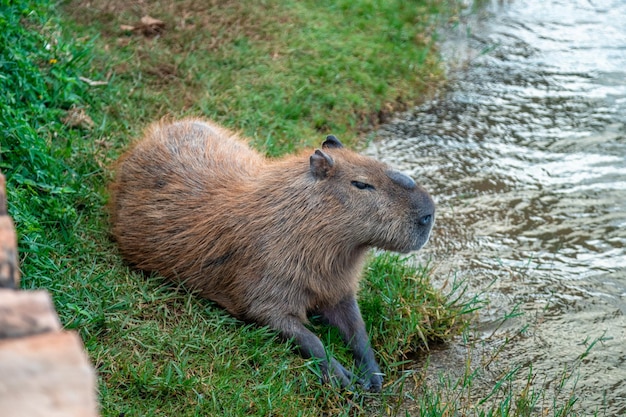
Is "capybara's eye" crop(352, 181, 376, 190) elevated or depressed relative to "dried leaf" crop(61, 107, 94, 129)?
elevated

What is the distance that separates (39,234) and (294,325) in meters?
1.41

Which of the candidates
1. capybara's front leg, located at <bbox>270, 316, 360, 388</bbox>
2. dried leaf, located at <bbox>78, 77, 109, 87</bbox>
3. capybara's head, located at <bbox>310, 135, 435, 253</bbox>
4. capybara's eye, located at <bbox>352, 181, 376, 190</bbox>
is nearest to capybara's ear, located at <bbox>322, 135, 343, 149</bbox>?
capybara's head, located at <bbox>310, 135, 435, 253</bbox>

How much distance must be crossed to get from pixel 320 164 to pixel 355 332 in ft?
2.99

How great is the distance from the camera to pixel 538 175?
19.4 feet

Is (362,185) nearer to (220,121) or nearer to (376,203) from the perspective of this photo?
(376,203)

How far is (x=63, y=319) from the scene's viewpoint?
11.8ft

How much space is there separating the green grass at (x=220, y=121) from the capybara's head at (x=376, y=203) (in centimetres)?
57

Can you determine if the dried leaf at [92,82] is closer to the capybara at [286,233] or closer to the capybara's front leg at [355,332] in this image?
the capybara at [286,233]

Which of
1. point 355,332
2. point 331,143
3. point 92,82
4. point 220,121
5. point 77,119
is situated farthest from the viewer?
point 220,121

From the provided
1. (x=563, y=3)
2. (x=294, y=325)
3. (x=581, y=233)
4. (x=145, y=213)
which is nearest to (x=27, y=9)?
(x=145, y=213)

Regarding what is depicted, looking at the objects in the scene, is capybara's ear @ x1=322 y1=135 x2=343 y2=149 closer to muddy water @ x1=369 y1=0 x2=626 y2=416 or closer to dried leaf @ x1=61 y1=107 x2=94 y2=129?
muddy water @ x1=369 y1=0 x2=626 y2=416

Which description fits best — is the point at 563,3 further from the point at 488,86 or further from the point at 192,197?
the point at 192,197

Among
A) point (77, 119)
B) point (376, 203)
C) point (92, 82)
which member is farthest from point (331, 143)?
point (92, 82)

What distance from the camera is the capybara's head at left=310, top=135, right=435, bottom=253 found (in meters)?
3.86
